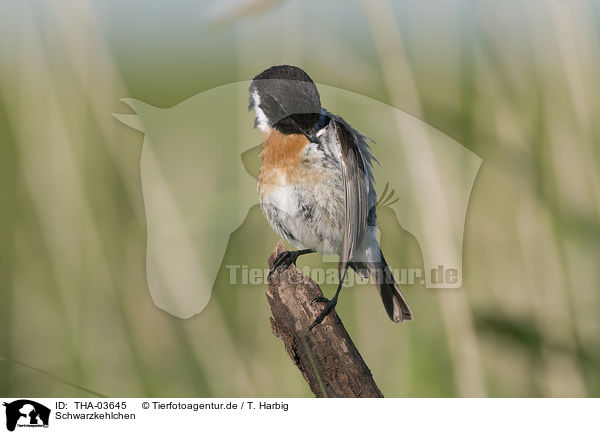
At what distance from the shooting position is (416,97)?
6.37ft

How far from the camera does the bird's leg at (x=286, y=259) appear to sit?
195 cm

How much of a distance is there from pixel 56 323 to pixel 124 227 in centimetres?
43

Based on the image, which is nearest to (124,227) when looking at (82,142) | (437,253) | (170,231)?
(170,231)

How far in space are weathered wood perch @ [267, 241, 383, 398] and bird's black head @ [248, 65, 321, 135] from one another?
515 millimetres

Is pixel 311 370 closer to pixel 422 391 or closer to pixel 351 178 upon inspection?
pixel 422 391

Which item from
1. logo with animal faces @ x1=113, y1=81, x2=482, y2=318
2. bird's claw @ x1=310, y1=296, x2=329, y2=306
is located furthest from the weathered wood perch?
logo with animal faces @ x1=113, y1=81, x2=482, y2=318

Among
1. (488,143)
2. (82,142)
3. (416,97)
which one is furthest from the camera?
(82,142)

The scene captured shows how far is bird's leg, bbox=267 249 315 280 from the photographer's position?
1952mm

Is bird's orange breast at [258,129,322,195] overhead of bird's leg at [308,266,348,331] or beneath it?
overhead
